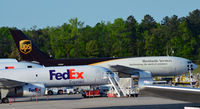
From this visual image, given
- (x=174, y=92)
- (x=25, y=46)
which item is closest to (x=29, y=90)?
(x=25, y=46)

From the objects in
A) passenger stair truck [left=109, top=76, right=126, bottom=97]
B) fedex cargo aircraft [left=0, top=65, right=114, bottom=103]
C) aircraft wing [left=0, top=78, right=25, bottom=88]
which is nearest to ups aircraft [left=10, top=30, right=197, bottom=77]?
passenger stair truck [left=109, top=76, right=126, bottom=97]

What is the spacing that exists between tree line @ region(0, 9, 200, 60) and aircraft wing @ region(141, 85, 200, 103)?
113 metres

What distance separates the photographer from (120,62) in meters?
65.0

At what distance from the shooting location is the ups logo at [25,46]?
Answer: 62469mm

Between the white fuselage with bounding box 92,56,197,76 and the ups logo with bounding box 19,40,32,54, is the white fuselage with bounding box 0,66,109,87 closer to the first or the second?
the ups logo with bounding box 19,40,32,54

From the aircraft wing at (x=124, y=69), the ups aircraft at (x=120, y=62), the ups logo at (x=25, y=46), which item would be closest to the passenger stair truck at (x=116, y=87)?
the ups aircraft at (x=120, y=62)

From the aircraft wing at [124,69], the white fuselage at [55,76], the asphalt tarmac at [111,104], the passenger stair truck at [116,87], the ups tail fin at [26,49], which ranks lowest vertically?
the asphalt tarmac at [111,104]

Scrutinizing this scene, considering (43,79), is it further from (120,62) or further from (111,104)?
Answer: (120,62)

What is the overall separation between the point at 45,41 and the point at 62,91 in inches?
3921

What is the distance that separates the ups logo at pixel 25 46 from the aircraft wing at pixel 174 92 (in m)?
57.1

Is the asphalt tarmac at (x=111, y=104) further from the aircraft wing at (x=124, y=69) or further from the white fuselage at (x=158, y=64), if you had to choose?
the aircraft wing at (x=124, y=69)

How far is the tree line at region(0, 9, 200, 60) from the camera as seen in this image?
5049 inches

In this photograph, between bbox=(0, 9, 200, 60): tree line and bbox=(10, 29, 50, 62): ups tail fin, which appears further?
bbox=(0, 9, 200, 60): tree line

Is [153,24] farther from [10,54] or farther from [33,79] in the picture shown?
[33,79]
